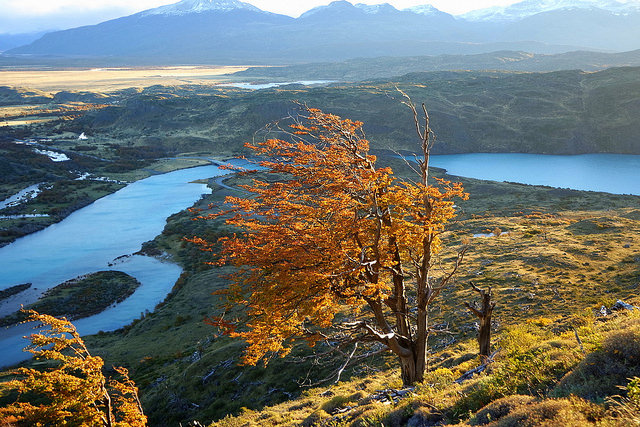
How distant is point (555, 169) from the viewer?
300 ft

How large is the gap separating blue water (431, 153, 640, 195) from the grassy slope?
40772mm

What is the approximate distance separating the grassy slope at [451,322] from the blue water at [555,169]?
40772 mm

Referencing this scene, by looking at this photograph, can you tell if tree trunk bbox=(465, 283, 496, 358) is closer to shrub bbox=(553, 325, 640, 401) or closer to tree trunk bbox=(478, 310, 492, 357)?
tree trunk bbox=(478, 310, 492, 357)

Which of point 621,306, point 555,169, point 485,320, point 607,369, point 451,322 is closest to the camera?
point 607,369

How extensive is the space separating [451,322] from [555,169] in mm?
87484

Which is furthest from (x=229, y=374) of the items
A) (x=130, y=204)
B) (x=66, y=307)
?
(x=130, y=204)

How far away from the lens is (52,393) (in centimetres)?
1265

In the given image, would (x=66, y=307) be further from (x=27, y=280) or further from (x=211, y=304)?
(x=211, y=304)

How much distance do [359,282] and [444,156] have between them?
104 meters

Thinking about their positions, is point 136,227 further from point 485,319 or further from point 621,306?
point 621,306

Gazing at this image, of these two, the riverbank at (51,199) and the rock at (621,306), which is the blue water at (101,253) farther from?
the rock at (621,306)

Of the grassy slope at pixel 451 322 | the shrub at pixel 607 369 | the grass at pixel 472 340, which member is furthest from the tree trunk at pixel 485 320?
the shrub at pixel 607 369

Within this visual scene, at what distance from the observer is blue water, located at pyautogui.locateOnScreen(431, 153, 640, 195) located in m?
78.8

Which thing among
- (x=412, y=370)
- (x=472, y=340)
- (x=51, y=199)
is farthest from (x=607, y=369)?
(x=51, y=199)
